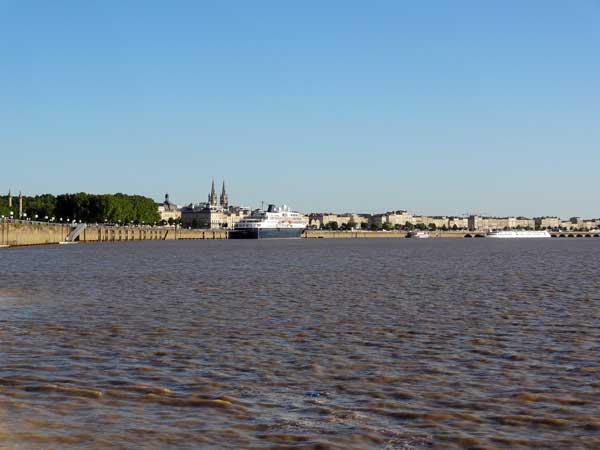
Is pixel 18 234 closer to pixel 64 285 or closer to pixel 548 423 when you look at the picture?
pixel 64 285

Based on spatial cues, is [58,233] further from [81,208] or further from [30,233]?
[81,208]

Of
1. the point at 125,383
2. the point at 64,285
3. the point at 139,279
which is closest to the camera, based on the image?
the point at 125,383

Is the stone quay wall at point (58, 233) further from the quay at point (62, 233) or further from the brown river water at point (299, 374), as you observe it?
the brown river water at point (299, 374)

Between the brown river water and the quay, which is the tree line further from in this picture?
the brown river water

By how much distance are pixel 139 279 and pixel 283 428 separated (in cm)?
3446

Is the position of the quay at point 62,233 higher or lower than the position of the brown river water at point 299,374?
higher

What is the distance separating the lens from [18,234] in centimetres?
11075

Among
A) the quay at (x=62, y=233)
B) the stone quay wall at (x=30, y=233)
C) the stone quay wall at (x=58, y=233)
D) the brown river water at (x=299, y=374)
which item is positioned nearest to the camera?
the brown river water at (x=299, y=374)

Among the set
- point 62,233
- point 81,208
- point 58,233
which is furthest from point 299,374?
point 81,208

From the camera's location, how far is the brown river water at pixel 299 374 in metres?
10.7

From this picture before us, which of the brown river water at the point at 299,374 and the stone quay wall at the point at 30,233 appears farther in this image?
the stone quay wall at the point at 30,233

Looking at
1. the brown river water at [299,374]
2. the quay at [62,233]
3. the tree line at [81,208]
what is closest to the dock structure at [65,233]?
the quay at [62,233]

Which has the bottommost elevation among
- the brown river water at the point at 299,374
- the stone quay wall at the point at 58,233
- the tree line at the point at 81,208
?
the brown river water at the point at 299,374

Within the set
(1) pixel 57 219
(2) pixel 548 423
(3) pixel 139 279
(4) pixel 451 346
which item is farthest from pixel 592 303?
(1) pixel 57 219
